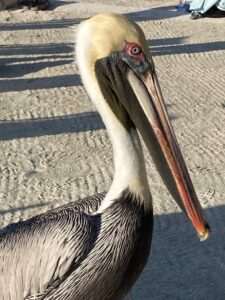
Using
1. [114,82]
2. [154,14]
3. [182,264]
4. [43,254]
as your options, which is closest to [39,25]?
[154,14]

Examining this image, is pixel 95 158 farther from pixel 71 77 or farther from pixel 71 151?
pixel 71 77

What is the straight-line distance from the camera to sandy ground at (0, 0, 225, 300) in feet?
10.4

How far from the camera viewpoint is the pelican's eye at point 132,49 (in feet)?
6.88

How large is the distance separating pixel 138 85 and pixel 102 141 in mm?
2513

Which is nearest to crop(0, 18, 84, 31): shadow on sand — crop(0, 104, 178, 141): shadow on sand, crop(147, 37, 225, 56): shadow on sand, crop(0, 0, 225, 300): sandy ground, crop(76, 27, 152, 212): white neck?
crop(0, 0, 225, 300): sandy ground

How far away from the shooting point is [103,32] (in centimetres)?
211

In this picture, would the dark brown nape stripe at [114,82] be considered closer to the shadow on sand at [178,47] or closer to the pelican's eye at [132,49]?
the pelican's eye at [132,49]

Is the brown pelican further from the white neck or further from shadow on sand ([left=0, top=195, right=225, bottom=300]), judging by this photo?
shadow on sand ([left=0, top=195, right=225, bottom=300])

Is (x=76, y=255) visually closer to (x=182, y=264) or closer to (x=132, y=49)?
(x=132, y=49)

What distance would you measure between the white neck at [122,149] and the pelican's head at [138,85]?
2.0 inches

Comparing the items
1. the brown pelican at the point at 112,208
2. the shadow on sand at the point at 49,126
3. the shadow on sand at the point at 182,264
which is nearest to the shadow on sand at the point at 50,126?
the shadow on sand at the point at 49,126

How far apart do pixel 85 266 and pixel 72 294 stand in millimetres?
107

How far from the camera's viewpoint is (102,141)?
461 centimetres

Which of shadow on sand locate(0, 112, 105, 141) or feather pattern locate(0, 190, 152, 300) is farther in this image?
shadow on sand locate(0, 112, 105, 141)
